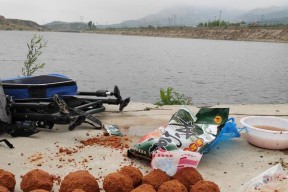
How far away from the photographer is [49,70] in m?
28.3

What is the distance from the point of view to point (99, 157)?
468 centimetres

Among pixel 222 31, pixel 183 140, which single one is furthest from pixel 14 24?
pixel 183 140

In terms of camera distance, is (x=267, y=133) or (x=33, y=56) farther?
(x=33, y=56)

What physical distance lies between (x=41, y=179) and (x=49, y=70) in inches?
1009

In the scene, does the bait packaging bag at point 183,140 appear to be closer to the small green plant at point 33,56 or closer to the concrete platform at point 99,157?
the concrete platform at point 99,157

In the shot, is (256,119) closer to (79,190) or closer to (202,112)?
(202,112)

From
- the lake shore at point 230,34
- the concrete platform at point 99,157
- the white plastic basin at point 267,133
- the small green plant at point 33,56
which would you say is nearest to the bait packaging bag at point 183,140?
the concrete platform at point 99,157

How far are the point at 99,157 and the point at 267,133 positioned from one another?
2206 mm

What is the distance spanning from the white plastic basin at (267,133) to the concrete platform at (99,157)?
0.09 metres

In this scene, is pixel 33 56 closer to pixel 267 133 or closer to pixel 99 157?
pixel 99 157

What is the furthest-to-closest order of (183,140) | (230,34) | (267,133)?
(230,34) → (267,133) → (183,140)

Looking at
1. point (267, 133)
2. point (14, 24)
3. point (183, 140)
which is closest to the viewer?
point (183, 140)

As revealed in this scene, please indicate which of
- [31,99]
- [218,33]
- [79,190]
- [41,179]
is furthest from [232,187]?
[218,33]

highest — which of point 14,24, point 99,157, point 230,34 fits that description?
point 14,24
